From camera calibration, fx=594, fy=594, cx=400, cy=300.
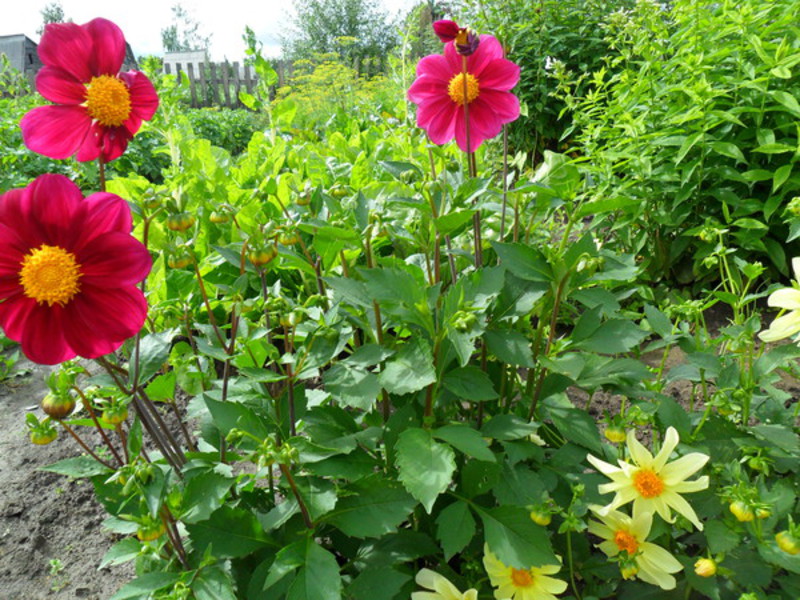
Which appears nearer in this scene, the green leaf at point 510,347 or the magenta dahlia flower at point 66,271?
the magenta dahlia flower at point 66,271

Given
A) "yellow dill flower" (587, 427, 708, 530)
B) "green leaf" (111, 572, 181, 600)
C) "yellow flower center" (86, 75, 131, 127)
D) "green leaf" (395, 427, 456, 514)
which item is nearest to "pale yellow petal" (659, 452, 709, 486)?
"yellow dill flower" (587, 427, 708, 530)

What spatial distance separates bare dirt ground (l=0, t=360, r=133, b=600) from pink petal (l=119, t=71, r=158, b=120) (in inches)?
37.2

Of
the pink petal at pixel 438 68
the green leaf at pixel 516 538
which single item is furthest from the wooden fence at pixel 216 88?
the green leaf at pixel 516 538

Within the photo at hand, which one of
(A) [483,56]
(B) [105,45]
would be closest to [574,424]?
(A) [483,56]

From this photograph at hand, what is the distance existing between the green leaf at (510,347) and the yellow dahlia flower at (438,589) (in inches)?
13.4

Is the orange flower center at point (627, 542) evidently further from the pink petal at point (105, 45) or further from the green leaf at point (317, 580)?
the pink petal at point (105, 45)

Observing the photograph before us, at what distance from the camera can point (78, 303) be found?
72 centimetres

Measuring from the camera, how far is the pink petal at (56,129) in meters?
0.82

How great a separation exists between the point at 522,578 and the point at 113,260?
28.4 inches

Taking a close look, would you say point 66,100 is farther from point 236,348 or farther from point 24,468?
point 24,468

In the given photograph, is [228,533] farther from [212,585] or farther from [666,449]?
[666,449]

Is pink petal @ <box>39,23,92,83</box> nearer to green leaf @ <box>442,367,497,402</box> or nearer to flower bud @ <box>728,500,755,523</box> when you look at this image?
green leaf @ <box>442,367,497,402</box>

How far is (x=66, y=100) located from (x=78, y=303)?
0.32 meters

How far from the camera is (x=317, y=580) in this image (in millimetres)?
769
